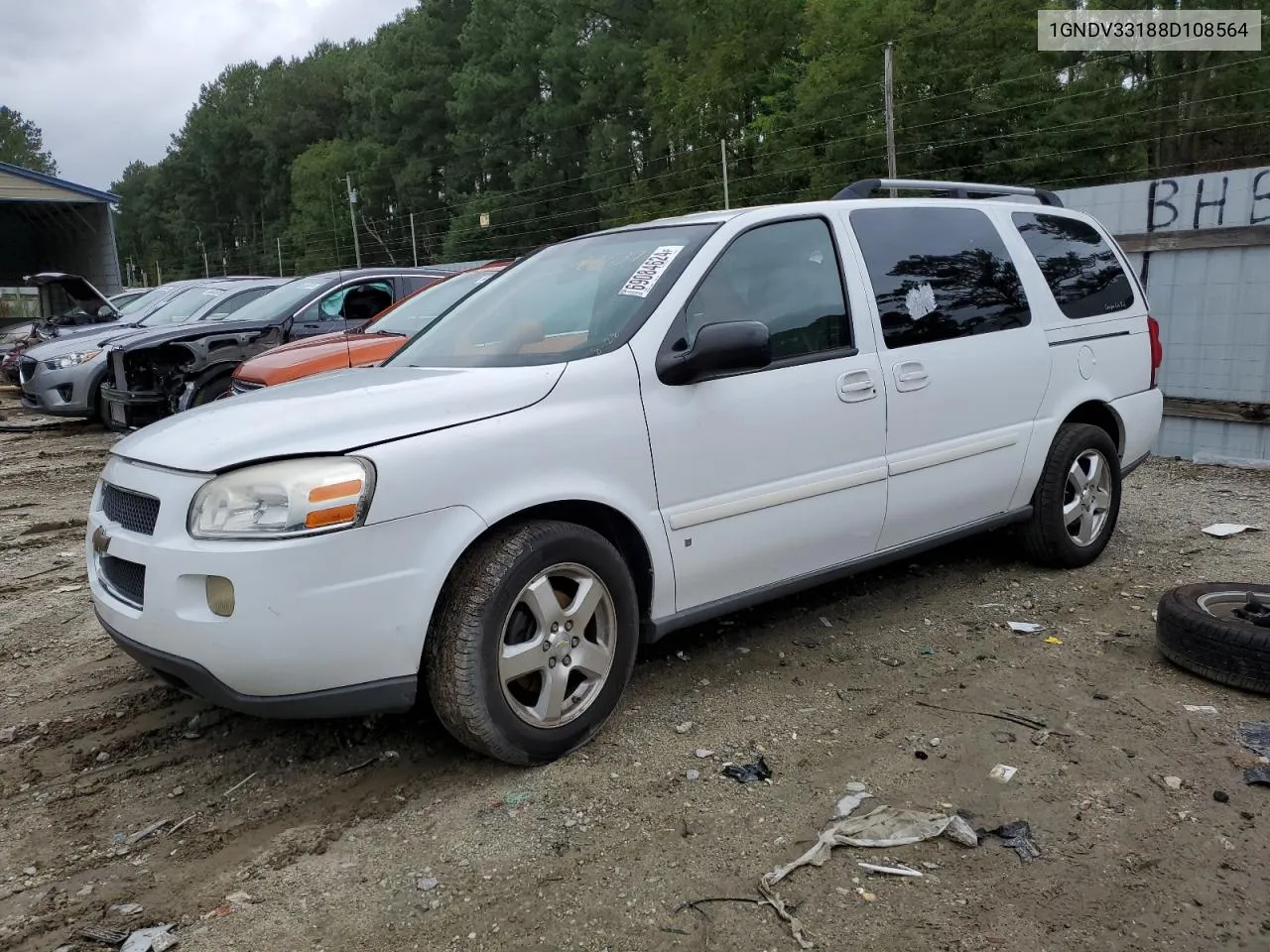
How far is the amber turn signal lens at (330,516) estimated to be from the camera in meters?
2.76

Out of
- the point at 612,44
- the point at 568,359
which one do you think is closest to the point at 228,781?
the point at 568,359

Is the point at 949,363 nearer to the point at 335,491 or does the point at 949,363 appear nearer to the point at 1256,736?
the point at 1256,736

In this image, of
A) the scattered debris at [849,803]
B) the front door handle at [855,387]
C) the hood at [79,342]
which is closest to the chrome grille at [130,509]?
the scattered debris at [849,803]

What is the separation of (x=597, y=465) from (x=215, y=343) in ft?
23.5

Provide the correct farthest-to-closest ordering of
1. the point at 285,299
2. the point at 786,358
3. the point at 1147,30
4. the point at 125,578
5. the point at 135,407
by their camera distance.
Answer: the point at 1147,30, the point at 285,299, the point at 135,407, the point at 786,358, the point at 125,578

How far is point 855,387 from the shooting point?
3.96 metres

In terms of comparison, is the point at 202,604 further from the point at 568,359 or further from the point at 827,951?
the point at 827,951

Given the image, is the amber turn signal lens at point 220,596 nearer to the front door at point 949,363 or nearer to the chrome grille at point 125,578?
the chrome grille at point 125,578

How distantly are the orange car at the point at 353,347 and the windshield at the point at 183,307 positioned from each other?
20.3ft

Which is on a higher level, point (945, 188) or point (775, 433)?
point (945, 188)

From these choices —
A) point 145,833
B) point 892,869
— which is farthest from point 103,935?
point 892,869

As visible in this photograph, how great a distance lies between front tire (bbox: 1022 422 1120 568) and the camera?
4918 mm

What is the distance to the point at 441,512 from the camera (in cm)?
292

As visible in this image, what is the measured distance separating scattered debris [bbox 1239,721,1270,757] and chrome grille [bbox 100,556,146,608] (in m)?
3.53
